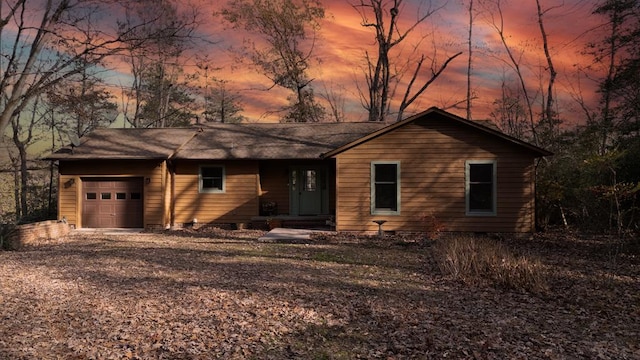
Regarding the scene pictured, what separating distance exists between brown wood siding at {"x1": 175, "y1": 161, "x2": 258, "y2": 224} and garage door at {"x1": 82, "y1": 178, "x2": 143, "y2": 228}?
1868 mm

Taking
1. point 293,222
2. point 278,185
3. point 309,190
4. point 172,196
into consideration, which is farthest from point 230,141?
point 293,222

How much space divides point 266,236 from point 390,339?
401 inches

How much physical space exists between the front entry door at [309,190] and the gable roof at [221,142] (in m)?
1.01

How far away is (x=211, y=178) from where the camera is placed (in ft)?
63.3

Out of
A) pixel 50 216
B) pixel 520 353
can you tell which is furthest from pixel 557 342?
pixel 50 216

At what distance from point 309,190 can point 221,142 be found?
4587 mm

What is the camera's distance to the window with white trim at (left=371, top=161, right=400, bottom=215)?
54.0 feet

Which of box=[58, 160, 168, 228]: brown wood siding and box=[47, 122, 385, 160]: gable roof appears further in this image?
box=[47, 122, 385, 160]: gable roof

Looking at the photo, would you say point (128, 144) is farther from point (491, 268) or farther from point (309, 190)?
point (491, 268)

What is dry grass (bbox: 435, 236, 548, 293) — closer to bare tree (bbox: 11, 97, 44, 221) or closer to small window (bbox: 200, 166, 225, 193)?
small window (bbox: 200, 166, 225, 193)

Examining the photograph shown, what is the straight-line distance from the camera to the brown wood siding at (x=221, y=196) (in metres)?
19.0

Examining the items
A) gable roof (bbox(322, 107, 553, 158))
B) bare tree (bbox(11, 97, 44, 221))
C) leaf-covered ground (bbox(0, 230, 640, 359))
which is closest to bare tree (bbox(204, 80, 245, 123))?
bare tree (bbox(11, 97, 44, 221))

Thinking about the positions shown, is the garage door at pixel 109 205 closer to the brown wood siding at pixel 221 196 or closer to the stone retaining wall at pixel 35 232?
the stone retaining wall at pixel 35 232

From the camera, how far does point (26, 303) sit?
6996 millimetres
